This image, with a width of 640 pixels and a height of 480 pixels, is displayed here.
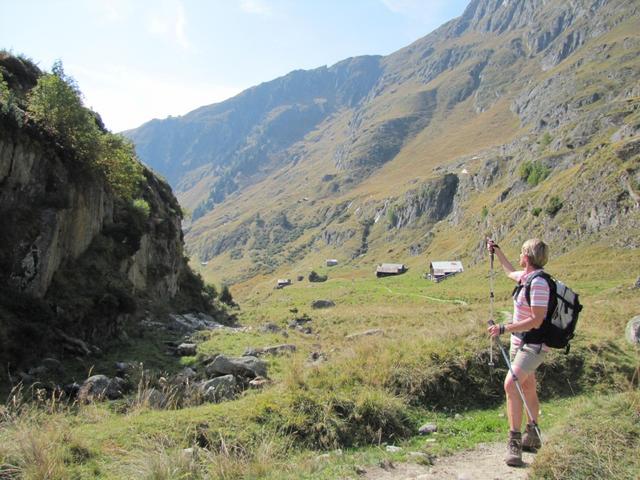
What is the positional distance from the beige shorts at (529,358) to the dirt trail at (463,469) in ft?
4.78

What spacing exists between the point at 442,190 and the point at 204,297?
145 meters

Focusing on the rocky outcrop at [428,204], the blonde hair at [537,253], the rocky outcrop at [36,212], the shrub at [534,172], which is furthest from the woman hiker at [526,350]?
the rocky outcrop at [428,204]

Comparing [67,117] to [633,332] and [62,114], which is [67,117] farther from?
[633,332]

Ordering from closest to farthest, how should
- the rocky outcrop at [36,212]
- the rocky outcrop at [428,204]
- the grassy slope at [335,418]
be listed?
1. the grassy slope at [335,418]
2. the rocky outcrop at [36,212]
3. the rocky outcrop at [428,204]

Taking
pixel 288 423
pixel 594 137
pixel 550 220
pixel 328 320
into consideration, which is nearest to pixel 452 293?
pixel 328 320

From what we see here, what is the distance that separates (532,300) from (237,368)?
36.8 feet

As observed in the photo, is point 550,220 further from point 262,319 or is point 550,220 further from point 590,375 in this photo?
point 590,375

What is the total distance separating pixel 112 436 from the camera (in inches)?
313

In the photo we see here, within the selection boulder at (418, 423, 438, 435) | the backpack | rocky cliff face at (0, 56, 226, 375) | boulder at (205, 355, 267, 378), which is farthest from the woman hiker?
rocky cliff face at (0, 56, 226, 375)

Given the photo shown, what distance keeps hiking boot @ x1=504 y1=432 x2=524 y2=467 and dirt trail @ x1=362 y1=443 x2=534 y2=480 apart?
0.09 m

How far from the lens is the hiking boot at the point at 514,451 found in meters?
7.06

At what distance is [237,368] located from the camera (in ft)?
51.5

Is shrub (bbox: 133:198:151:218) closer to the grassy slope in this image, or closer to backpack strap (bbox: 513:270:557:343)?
the grassy slope

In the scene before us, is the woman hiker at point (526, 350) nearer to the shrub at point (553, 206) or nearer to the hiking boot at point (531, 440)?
the hiking boot at point (531, 440)
